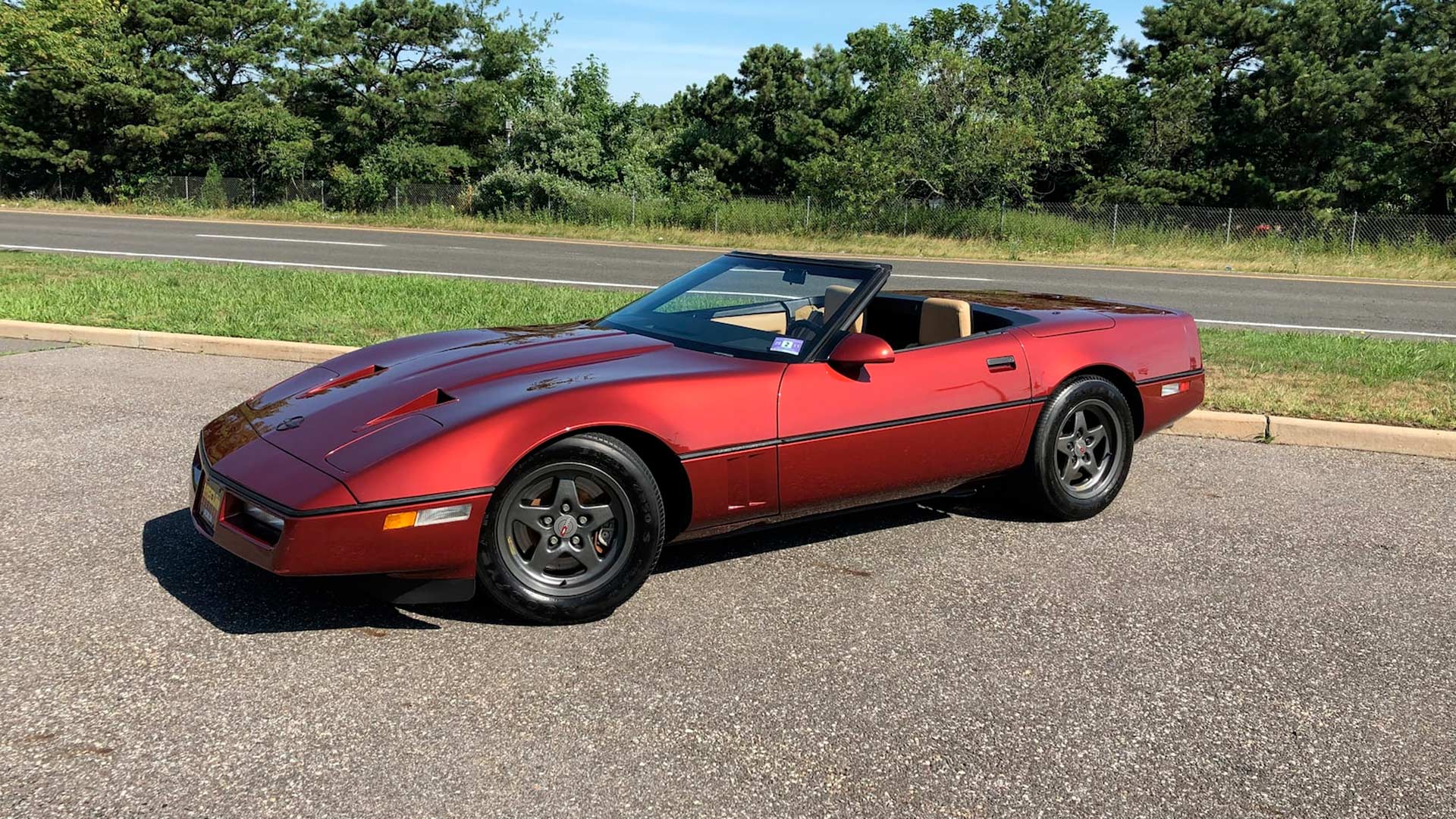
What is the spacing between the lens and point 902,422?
4.30 metres

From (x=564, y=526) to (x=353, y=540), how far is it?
2.20ft

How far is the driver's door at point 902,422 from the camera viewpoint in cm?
409

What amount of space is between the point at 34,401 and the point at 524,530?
4707 millimetres

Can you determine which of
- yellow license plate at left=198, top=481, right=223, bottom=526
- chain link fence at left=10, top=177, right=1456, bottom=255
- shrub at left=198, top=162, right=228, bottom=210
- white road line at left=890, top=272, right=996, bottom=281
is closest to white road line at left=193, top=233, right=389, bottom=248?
chain link fence at left=10, top=177, right=1456, bottom=255

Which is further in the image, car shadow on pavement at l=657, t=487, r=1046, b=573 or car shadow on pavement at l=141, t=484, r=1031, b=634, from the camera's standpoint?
car shadow on pavement at l=657, t=487, r=1046, b=573

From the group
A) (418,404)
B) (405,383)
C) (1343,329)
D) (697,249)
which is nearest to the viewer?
(418,404)

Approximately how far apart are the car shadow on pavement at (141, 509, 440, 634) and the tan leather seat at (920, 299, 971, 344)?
2722mm

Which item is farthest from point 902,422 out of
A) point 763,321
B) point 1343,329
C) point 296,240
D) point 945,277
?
point 296,240

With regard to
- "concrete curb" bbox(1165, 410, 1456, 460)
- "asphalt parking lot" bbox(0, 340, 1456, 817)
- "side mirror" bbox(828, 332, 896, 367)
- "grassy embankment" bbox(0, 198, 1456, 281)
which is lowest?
"asphalt parking lot" bbox(0, 340, 1456, 817)

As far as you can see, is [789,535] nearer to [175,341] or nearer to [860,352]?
[860,352]

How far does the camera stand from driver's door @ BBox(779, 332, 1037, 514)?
13.4ft

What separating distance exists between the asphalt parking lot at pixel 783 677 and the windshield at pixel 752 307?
2.85 feet

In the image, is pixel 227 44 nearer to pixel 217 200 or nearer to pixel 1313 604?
pixel 217 200

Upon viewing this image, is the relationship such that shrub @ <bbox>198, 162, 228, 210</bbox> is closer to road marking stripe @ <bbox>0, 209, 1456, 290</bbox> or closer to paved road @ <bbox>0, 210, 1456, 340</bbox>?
road marking stripe @ <bbox>0, 209, 1456, 290</bbox>
